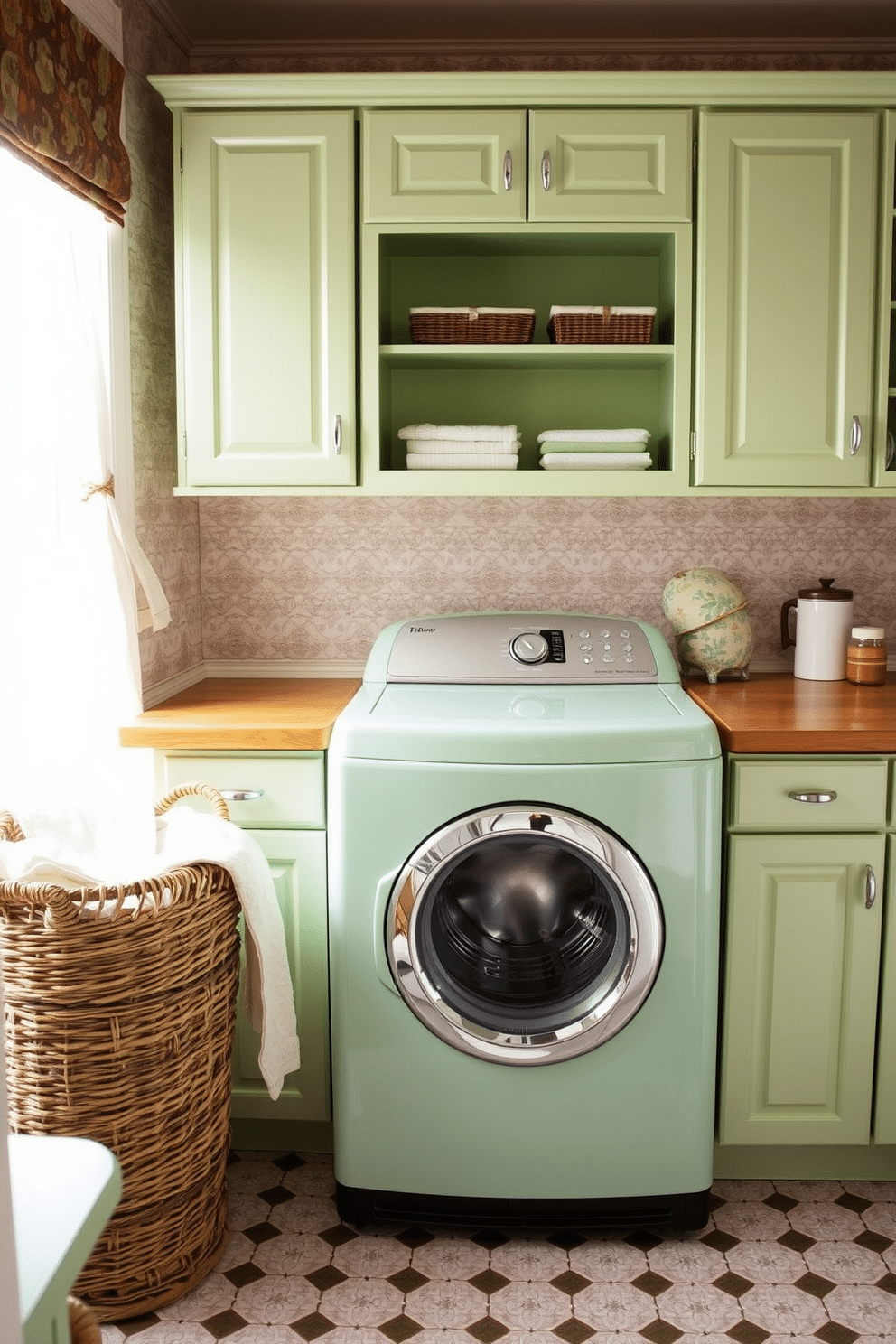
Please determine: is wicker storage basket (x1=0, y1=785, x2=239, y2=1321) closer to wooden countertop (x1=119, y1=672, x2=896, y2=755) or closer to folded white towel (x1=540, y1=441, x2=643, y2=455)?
wooden countertop (x1=119, y1=672, x2=896, y2=755)

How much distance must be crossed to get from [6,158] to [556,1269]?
2.22 meters

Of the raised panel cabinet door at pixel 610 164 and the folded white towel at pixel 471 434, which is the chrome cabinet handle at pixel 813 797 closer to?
the folded white towel at pixel 471 434

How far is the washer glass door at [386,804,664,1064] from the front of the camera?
79.7 inches

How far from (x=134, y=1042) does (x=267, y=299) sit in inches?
59.9

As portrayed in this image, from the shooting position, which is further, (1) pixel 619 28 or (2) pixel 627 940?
(1) pixel 619 28

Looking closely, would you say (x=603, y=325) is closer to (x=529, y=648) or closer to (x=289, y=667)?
(x=529, y=648)

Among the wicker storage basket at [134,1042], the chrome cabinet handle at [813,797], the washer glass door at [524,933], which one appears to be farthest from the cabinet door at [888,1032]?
the wicker storage basket at [134,1042]

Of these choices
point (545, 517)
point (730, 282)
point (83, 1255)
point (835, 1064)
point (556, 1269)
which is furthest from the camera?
point (545, 517)

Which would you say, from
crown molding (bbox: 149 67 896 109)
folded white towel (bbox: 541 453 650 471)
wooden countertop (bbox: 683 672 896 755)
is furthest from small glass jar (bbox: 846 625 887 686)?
crown molding (bbox: 149 67 896 109)

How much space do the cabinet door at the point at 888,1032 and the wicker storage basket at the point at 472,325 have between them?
4.36 ft

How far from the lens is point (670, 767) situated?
2.02m

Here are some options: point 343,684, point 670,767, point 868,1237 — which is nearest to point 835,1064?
point 868,1237

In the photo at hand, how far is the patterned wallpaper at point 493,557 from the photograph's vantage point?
2822 mm

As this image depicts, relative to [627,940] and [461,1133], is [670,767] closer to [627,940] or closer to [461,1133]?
[627,940]
